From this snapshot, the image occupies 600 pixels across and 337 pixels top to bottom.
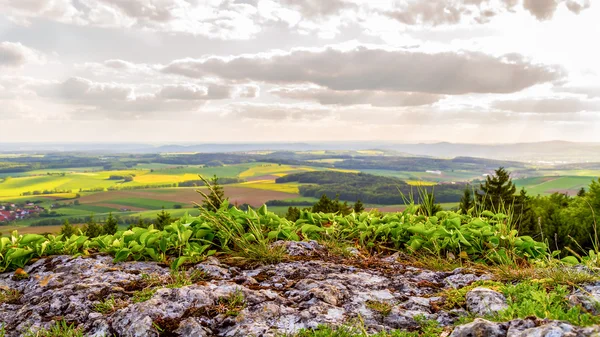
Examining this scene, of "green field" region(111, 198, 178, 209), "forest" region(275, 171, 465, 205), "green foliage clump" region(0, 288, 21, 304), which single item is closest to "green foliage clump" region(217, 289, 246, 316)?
"green foliage clump" region(0, 288, 21, 304)

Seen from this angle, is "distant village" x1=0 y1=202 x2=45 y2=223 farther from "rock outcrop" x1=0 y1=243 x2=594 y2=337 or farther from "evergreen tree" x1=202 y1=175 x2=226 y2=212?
"rock outcrop" x1=0 y1=243 x2=594 y2=337

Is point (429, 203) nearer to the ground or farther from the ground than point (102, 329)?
farther from the ground

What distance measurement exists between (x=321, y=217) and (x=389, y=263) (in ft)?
6.73

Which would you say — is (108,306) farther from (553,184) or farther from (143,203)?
(553,184)

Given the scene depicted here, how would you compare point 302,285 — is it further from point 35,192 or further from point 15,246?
point 35,192

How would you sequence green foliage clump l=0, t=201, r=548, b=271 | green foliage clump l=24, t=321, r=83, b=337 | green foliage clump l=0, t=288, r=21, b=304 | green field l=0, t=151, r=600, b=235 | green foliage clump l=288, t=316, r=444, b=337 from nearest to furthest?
1. green foliage clump l=288, t=316, r=444, b=337
2. green foliage clump l=24, t=321, r=83, b=337
3. green foliage clump l=0, t=288, r=21, b=304
4. green foliage clump l=0, t=201, r=548, b=271
5. green field l=0, t=151, r=600, b=235

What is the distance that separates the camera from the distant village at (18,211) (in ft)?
424

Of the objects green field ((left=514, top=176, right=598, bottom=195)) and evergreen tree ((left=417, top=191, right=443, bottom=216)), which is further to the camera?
green field ((left=514, top=176, right=598, bottom=195))

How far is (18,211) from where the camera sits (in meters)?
134

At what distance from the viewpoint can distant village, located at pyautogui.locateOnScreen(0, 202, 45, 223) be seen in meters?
129

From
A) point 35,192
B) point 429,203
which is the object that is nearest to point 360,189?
point 35,192

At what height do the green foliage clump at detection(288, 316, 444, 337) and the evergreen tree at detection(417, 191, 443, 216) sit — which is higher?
the evergreen tree at detection(417, 191, 443, 216)

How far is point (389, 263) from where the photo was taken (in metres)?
5.43

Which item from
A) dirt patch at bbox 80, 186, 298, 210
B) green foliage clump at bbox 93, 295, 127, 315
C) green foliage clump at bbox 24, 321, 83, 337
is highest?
green foliage clump at bbox 93, 295, 127, 315
